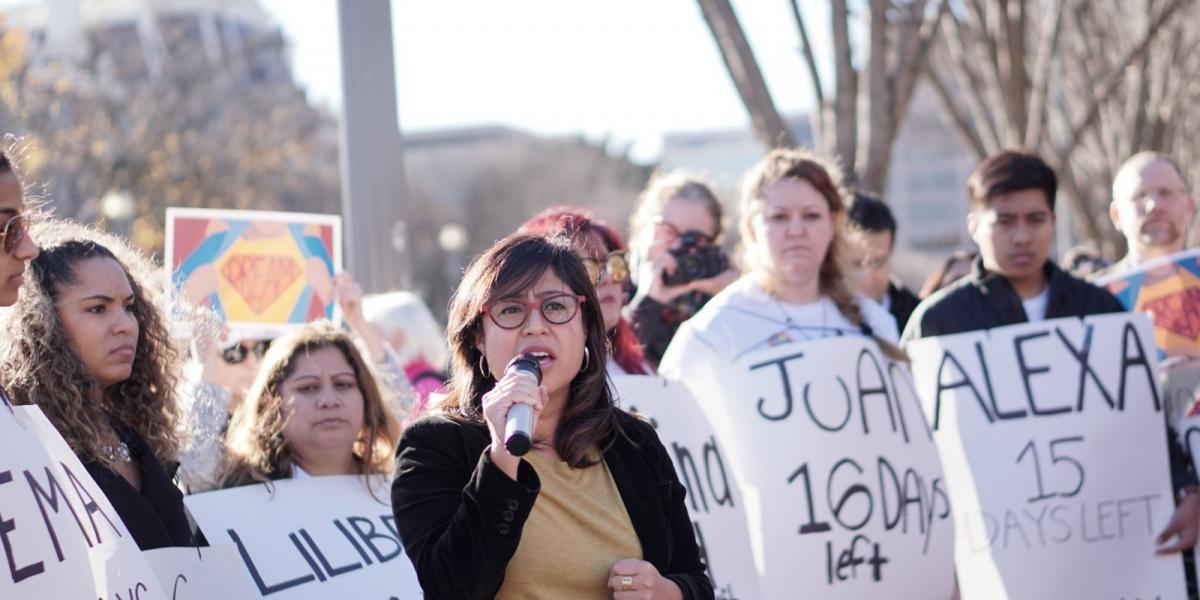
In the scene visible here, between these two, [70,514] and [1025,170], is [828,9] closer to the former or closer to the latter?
[1025,170]

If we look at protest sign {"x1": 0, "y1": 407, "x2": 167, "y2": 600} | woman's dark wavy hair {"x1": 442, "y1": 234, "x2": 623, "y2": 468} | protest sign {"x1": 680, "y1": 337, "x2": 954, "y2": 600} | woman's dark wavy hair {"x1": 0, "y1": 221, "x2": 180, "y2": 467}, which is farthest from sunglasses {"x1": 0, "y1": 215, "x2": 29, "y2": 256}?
protest sign {"x1": 680, "y1": 337, "x2": 954, "y2": 600}

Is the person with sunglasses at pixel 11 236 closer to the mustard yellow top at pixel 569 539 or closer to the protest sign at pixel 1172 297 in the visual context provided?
the mustard yellow top at pixel 569 539

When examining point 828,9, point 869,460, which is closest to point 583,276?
point 869,460

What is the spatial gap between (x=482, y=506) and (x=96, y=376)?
132 centimetres

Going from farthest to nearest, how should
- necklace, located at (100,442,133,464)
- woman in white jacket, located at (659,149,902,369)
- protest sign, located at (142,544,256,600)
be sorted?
1. woman in white jacket, located at (659,149,902,369)
2. necklace, located at (100,442,133,464)
3. protest sign, located at (142,544,256,600)

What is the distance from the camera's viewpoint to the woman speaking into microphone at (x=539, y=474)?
252cm

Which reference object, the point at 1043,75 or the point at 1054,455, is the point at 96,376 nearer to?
the point at 1054,455

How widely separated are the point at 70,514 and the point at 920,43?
608cm

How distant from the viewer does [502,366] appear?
2.68 meters

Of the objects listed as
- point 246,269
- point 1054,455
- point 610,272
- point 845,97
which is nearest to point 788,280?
point 610,272

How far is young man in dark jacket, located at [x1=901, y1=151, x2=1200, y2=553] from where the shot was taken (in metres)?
4.84

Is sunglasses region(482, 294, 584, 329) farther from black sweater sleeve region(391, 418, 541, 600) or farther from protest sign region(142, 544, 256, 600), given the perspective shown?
protest sign region(142, 544, 256, 600)

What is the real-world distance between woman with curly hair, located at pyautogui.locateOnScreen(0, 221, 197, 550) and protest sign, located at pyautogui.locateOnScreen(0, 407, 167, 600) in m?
0.28

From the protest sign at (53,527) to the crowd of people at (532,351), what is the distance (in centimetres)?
28
